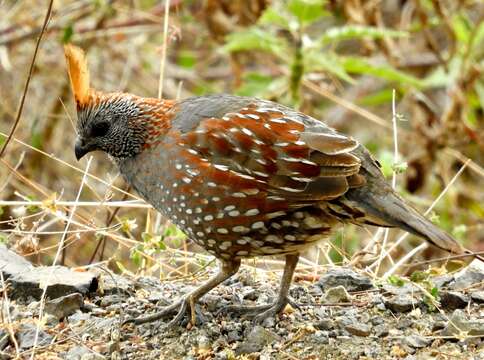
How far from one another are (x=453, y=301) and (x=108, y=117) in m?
2.32

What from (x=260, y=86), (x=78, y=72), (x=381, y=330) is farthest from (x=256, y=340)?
(x=260, y=86)

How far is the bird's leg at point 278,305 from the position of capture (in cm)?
524

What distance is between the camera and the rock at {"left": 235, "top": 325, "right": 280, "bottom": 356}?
4.80 metres

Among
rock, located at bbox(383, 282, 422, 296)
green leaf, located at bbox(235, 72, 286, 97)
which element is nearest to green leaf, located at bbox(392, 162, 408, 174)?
rock, located at bbox(383, 282, 422, 296)

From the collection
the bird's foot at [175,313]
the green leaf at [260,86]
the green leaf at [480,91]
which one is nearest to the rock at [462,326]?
the bird's foot at [175,313]

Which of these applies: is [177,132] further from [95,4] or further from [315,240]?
[95,4]

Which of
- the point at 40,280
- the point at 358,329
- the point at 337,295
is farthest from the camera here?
the point at 337,295

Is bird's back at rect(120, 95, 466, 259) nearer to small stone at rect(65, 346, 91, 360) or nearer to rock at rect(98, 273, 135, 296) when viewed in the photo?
rock at rect(98, 273, 135, 296)

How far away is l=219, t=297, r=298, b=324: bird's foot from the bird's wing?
0.72 m

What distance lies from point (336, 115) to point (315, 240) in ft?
16.8

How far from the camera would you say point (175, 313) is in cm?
521

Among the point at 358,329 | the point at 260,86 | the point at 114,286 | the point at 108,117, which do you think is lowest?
the point at 114,286

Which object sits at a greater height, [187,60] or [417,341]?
[187,60]

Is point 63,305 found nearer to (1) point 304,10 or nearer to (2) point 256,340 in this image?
(2) point 256,340
